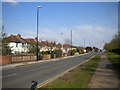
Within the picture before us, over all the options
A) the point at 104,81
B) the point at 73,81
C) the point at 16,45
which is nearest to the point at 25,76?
the point at 73,81

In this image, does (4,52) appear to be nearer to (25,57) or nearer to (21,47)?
(25,57)

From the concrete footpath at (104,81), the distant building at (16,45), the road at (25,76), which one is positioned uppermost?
the distant building at (16,45)

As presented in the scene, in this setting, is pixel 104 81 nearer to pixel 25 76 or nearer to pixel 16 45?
pixel 25 76

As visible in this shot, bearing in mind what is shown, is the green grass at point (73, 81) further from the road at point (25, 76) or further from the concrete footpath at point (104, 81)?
the road at point (25, 76)

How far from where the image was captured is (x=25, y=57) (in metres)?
26.8

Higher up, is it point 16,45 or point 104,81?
point 16,45

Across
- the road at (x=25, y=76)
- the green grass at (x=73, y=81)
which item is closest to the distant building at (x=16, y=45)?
the road at (x=25, y=76)

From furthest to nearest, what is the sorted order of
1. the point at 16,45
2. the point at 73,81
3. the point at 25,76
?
the point at 16,45, the point at 25,76, the point at 73,81

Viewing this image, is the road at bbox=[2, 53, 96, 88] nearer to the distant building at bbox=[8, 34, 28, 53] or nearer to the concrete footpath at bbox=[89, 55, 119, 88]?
the concrete footpath at bbox=[89, 55, 119, 88]

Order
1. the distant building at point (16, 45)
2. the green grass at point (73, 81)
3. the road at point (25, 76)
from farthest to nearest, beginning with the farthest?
the distant building at point (16, 45), the road at point (25, 76), the green grass at point (73, 81)

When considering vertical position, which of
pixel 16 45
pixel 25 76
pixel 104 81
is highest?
pixel 16 45

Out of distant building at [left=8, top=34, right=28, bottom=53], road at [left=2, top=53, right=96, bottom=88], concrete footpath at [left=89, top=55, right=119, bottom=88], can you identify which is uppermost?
distant building at [left=8, top=34, right=28, bottom=53]

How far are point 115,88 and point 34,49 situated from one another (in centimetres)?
3923

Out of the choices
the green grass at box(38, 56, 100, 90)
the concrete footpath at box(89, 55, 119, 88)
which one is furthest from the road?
the concrete footpath at box(89, 55, 119, 88)
